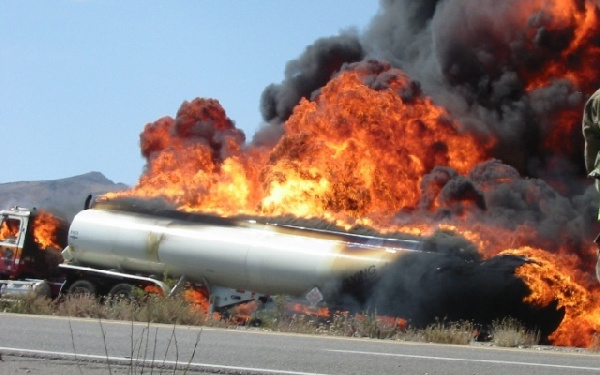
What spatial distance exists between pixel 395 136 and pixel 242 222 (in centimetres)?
1321

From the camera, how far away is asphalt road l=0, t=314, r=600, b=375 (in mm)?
7656

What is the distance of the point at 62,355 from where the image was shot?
841cm

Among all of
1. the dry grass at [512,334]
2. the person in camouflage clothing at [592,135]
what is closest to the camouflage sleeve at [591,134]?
the person in camouflage clothing at [592,135]

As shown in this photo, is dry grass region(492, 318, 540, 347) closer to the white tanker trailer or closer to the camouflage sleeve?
the white tanker trailer

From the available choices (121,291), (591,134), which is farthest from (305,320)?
(591,134)

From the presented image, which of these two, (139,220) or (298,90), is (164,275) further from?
(298,90)

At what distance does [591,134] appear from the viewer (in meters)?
4.57

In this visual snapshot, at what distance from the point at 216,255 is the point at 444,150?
1641 centimetres

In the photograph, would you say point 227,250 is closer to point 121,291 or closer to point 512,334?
point 121,291

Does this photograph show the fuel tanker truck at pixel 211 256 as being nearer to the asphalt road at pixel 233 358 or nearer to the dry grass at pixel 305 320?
the dry grass at pixel 305 320

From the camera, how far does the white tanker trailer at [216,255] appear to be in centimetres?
1997

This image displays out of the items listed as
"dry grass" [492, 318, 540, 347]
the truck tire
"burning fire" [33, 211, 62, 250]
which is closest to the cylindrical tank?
the truck tire

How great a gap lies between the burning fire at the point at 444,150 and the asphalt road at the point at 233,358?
13396mm

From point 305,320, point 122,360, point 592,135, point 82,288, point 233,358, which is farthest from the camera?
point 82,288
